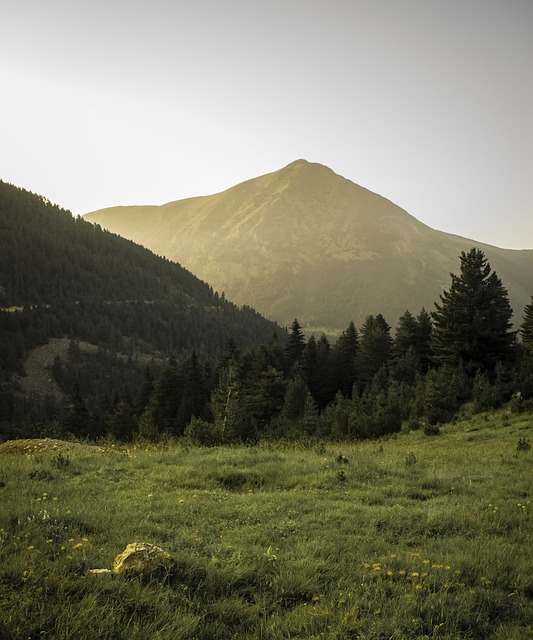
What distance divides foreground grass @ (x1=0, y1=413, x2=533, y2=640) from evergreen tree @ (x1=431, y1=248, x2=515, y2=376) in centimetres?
2525

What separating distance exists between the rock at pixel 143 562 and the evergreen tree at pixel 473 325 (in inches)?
1300

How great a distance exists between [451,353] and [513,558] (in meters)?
33.1

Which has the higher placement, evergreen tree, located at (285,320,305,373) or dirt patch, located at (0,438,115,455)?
evergreen tree, located at (285,320,305,373)

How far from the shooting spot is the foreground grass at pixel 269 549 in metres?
4.67

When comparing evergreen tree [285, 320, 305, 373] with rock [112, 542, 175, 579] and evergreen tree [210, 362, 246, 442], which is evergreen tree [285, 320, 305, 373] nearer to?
evergreen tree [210, 362, 246, 442]

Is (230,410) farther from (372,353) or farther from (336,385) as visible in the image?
(336,385)

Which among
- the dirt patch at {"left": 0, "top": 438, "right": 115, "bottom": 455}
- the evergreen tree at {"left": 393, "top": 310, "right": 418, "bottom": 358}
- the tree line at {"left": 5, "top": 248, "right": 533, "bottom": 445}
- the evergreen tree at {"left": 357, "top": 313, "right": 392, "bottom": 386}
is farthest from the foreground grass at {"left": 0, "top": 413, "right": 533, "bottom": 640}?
the evergreen tree at {"left": 357, "top": 313, "right": 392, "bottom": 386}

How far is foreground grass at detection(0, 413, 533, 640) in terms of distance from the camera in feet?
15.3

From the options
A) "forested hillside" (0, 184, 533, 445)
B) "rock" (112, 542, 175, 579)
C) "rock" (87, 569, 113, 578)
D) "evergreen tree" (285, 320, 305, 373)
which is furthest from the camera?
"evergreen tree" (285, 320, 305, 373)

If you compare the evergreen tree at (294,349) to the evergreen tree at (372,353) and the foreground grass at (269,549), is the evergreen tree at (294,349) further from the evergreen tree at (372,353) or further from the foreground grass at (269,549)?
the foreground grass at (269,549)

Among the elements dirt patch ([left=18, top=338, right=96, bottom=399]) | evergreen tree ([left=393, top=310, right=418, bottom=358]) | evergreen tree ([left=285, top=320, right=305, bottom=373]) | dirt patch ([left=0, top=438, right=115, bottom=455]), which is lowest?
dirt patch ([left=18, top=338, right=96, bottom=399])

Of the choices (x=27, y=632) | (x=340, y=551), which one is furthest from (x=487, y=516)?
(x=27, y=632)

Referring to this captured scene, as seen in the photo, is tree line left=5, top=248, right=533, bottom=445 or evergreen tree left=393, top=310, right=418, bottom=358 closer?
tree line left=5, top=248, right=533, bottom=445

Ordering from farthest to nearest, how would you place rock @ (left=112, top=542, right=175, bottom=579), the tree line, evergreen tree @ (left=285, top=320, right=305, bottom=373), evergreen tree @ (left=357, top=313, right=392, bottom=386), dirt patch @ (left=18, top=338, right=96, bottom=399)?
dirt patch @ (left=18, top=338, right=96, bottom=399)
evergreen tree @ (left=285, top=320, right=305, bottom=373)
evergreen tree @ (left=357, top=313, right=392, bottom=386)
the tree line
rock @ (left=112, top=542, right=175, bottom=579)
